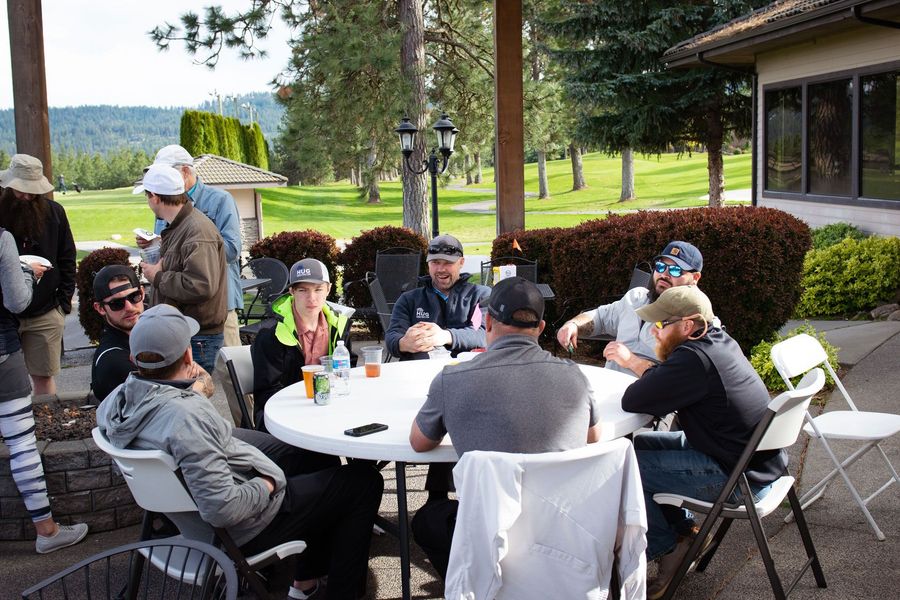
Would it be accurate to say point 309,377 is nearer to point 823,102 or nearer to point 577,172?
point 823,102

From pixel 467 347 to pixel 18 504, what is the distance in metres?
2.24

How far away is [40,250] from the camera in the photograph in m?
5.28

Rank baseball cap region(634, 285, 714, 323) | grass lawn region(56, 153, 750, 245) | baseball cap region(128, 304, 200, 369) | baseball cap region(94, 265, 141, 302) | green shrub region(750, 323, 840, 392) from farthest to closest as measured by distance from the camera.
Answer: grass lawn region(56, 153, 750, 245) → green shrub region(750, 323, 840, 392) → baseball cap region(94, 265, 141, 302) → baseball cap region(634, 285, 714, 323) → baseball cap region(128, 304, 200, 369)

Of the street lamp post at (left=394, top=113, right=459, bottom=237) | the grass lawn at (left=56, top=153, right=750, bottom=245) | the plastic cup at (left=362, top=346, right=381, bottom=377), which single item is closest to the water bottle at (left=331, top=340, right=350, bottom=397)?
the plastic cup at (left=362, top=346, right=381, bottom=377)

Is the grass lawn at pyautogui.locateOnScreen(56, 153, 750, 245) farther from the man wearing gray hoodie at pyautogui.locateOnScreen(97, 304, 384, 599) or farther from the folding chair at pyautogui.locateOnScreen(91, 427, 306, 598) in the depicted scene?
the folding chair at pyautogui.locateOnScreen(91, 427, 306, 598)

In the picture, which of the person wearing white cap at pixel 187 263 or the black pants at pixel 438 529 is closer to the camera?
the black pants at pixel 438 529

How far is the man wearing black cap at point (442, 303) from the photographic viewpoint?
464 centimetres

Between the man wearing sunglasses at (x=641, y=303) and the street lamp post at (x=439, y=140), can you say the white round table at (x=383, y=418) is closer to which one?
the man wearing sunglasses at (x=641, y=303)

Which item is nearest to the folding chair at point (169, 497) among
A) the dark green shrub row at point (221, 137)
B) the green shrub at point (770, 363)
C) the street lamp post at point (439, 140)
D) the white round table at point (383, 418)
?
the white round table at point (383, 418)

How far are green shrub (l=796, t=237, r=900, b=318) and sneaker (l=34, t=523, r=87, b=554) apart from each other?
25.3ft

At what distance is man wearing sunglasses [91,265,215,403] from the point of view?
11.9ft

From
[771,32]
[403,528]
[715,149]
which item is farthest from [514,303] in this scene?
[715,149]

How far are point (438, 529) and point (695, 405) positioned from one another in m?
1.04

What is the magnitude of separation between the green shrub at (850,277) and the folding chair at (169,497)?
791cm
